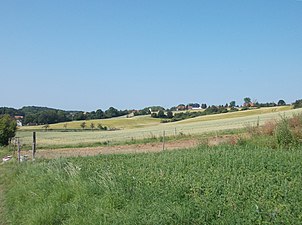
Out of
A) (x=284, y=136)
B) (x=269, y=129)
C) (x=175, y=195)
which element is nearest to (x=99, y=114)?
(x=269, y=129)

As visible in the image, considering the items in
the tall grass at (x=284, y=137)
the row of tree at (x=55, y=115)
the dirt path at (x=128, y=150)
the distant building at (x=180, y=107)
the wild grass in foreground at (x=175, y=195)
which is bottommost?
the dirt path at (x=128, y=150)

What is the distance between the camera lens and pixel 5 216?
890 centimetres

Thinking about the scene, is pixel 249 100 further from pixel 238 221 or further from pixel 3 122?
pixel 238 221

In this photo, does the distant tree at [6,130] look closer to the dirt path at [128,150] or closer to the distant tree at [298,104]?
the dirt path at [128,150]

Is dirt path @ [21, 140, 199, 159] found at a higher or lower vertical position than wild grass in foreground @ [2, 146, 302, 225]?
lower

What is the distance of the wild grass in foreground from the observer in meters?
4.85

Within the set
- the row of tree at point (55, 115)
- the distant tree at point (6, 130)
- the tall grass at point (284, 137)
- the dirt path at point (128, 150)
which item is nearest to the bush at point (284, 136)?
the tall grass at point (284, 137)

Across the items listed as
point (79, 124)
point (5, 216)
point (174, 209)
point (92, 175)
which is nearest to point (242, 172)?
point (174, 209)

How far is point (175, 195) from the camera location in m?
5.97

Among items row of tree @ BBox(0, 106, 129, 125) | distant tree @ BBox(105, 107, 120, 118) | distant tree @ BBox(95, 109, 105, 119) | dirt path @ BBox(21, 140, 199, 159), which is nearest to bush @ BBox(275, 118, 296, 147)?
dirt path @ BBox(21, 140, 199, 159)

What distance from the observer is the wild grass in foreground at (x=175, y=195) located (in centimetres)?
485

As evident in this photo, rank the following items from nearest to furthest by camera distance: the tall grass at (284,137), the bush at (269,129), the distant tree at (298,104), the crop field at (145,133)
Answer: the tall grass at (284,137) → the bush at (269,129) → the crop field at (145,133) → the distant tree at (298,104)

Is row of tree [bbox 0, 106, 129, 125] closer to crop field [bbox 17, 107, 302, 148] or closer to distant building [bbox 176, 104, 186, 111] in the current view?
distant building [bbox 176, 104, 186, 111]

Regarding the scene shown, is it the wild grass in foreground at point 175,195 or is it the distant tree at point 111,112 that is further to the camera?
the distant tree at point 111,112
